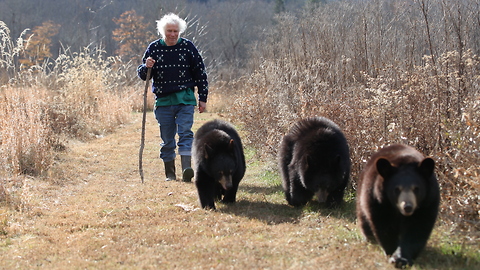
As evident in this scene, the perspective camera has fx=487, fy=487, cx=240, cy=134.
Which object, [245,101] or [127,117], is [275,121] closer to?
[245,101]

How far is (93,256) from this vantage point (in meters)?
4.59

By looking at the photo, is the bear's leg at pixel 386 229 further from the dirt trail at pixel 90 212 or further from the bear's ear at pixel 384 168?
the dirt trail at pixel 90 212

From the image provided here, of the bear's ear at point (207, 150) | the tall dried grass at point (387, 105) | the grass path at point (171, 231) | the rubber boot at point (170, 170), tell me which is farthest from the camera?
the rubber boot at point (170, 170)

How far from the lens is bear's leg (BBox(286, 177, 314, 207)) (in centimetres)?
614

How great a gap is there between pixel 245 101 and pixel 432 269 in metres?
8.14

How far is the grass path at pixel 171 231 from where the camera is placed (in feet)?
14.1

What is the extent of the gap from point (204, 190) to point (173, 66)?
252 centimetres

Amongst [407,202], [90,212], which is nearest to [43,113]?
[90,212]

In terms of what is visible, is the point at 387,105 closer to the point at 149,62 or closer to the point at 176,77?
the point at 176,77

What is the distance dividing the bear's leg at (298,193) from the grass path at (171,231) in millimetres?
126

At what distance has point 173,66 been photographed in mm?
7961

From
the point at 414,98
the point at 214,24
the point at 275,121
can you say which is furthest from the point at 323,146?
the point at 214,24

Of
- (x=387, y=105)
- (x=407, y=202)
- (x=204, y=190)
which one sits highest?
(x=387, y=105)

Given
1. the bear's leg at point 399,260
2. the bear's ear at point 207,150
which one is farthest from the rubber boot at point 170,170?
the bear's leg at point 399,260
